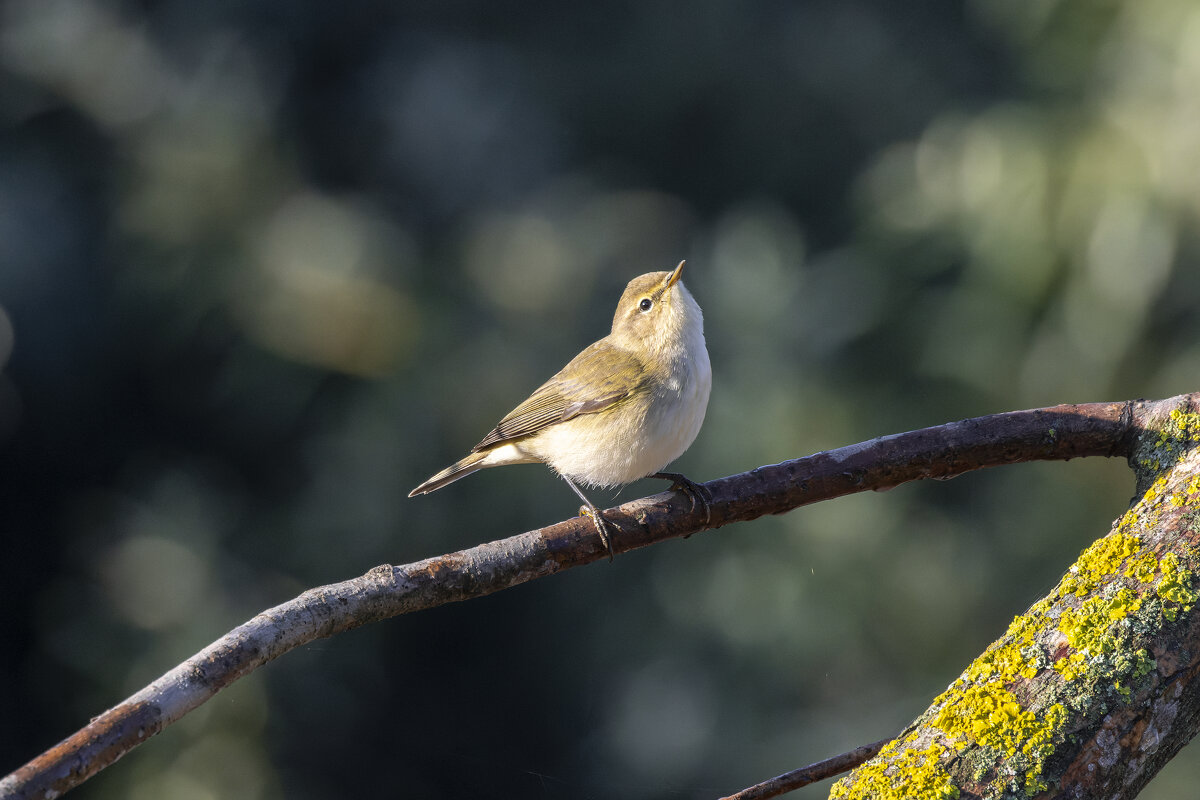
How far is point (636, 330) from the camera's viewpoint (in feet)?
10.4

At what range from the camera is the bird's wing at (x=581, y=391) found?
2.94 m

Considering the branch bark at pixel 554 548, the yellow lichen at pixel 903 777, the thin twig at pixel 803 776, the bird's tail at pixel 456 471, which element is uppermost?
the bird's tail at pixel 456 471

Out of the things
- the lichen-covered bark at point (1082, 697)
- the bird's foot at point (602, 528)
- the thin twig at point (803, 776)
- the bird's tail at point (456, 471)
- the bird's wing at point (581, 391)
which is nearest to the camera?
the lichen-covered bark at point (1082, 697)

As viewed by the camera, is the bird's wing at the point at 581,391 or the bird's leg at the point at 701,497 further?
the bird's wing at the point at 581,391

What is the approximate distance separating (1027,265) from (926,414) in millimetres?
903

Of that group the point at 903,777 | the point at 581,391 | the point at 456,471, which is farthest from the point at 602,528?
the point at 456,471

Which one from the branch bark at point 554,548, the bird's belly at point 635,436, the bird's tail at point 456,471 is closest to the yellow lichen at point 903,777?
the branch bark at point 554,548

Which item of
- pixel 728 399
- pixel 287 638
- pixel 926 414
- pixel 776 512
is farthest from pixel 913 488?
pixel 287 638

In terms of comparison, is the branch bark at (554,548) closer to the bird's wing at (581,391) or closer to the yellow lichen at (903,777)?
the yellow lichen at (903,777)

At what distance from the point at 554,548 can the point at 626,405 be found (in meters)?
1.17

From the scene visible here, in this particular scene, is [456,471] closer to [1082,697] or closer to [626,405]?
[626,405]

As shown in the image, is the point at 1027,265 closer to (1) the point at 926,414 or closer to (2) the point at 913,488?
(1) the point at 926,414

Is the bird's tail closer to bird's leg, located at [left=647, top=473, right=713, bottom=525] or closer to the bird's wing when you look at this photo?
the bird's wing

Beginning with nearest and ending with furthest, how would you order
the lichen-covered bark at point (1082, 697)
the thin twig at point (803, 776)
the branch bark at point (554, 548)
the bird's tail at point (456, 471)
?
the branch bark at point (554, 548) → the lichen-covered bark at point (1082, 697) → the thin twig at point (803, 776) → the bird's tail at point (456, 471)
